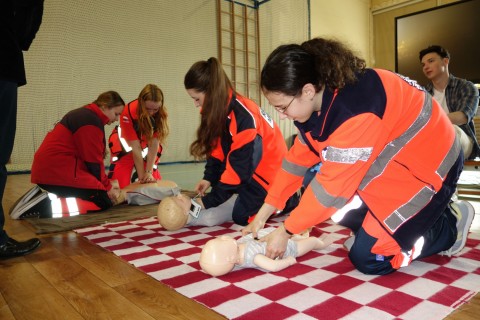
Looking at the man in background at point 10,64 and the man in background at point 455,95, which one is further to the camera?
the man in background at point 455,95

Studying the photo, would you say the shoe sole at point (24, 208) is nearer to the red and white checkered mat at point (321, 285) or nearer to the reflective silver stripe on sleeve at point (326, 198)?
the red and white checkered mat at point (321, 285)

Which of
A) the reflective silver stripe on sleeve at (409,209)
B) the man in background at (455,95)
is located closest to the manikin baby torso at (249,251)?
the reflective silver stripe on sleeve at (409,209)

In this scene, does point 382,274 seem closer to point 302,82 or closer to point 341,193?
point 341,193

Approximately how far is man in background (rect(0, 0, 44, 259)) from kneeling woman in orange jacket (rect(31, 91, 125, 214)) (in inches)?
34.5

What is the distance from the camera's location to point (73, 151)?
8.26ft

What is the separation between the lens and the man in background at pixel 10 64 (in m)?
1.48

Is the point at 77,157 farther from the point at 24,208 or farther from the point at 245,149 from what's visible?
the point at 245,149

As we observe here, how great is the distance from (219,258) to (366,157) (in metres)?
0.60

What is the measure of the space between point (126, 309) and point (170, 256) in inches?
19.3

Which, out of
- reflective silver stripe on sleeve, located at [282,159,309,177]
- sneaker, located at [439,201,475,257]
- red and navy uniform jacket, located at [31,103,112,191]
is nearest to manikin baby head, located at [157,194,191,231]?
reflective silver stripe on sleeve, located at [282,159,309,177]

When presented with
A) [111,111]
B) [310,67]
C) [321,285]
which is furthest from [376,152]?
[111,111]

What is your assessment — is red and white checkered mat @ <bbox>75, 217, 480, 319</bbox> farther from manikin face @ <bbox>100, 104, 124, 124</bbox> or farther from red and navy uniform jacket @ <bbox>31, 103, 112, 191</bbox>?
manikin face @ <bbox>100, 104, 124, 124</bbox>

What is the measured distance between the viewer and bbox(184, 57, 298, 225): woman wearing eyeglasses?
190 centimetres

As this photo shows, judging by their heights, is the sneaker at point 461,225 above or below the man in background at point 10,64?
below
